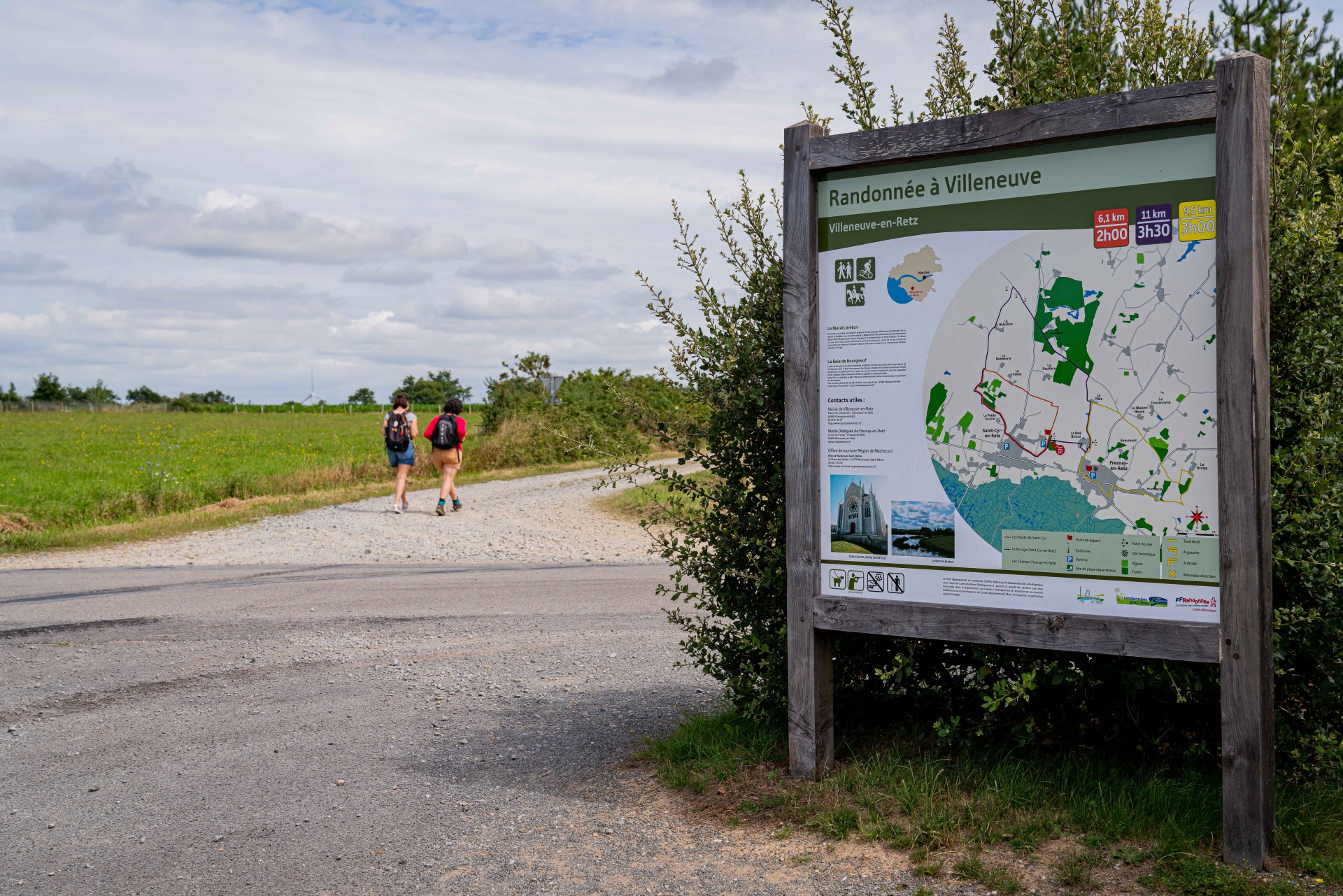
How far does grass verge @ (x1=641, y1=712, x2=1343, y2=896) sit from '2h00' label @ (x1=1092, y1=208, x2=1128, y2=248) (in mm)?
2053

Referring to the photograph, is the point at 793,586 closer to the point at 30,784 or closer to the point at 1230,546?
the point at 1230,546

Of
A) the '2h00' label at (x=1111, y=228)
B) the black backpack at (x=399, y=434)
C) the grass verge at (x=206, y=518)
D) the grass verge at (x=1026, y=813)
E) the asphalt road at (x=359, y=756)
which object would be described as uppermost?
the '2h00' label at (x=1111, y=228)

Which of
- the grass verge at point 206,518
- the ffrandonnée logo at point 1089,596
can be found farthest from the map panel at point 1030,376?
the grass verge at point 206,518

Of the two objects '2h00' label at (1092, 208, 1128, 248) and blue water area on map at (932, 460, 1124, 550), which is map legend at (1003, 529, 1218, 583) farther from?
'2h00' label at (1092, 208, 1128, 248)

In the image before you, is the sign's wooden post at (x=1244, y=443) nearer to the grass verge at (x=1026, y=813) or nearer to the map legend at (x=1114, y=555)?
the map legend at (x=1114, y=555)

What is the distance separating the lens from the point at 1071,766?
13.7 ft

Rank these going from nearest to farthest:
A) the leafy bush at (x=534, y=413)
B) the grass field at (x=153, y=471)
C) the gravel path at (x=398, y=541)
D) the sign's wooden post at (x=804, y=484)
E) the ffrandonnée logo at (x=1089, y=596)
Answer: the ffrandonnée logo at (x=1089, y=596)
the sign's wooden post at (x=804, y=484)
the gravel path at (x=398, y=541)
the grass field at (x=153, y=471)
the leafy bush at (x=534, y=413)

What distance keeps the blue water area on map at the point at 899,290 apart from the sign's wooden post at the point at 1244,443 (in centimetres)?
108

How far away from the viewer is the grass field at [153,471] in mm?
16625

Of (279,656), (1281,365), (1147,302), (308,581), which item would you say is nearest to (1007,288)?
(1147,302)

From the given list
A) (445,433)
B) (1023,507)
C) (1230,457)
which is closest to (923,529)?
(1023,507)

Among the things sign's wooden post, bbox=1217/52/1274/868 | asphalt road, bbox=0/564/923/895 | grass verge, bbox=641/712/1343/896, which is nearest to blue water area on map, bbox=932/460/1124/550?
sign's wooden post, bbox=1217/52/1274/868

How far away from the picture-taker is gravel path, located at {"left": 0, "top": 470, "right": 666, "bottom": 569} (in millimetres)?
12602

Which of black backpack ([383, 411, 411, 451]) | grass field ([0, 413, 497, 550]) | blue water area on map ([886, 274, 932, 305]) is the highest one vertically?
blue water area on map ([886, 274, 932, 305])
